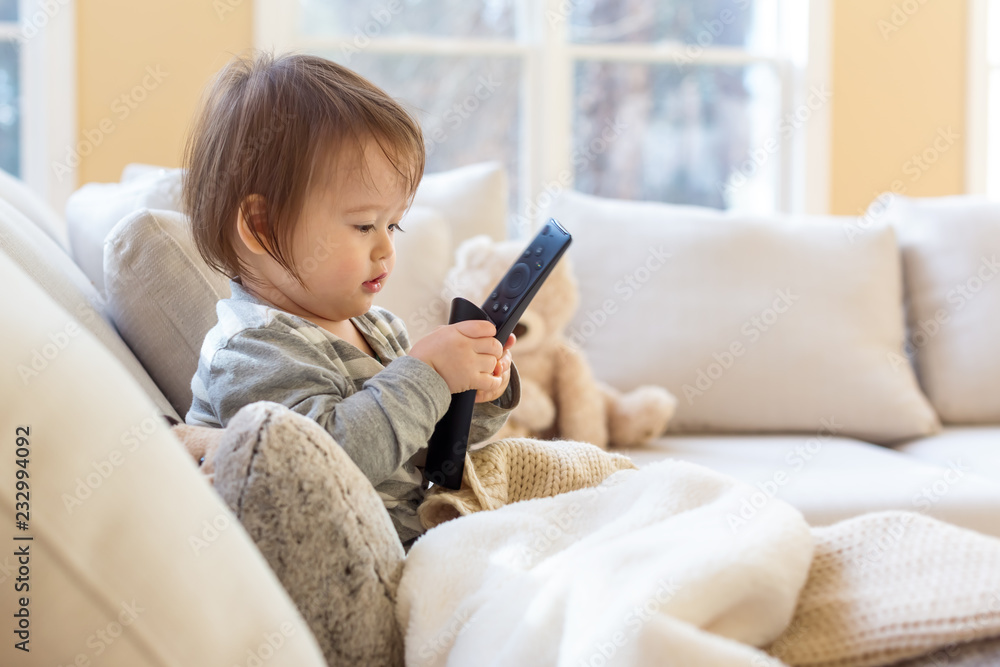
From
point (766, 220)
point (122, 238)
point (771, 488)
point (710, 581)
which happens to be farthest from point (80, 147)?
point (710, 581)

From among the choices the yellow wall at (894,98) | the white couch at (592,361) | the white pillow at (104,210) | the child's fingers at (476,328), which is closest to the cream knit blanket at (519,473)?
the child's fingers at (476,328)

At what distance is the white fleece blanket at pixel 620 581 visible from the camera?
1.57ft

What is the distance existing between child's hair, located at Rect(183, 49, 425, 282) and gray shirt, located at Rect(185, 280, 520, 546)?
8 centimetres

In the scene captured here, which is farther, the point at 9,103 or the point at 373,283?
the point at 9,103

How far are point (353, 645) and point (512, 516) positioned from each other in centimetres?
16

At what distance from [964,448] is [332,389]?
1.42 meters

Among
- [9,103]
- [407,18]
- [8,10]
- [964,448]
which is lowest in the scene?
[964,448]

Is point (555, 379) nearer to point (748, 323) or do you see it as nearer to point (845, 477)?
point (748, 323)

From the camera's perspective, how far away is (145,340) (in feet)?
3.22

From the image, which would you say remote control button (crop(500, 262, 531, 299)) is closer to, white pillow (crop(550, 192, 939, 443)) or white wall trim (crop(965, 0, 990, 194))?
white pillow (crop(550, 192, 939, 443))

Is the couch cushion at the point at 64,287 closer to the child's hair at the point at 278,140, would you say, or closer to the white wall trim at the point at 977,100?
the child's hair at the point at 278,140

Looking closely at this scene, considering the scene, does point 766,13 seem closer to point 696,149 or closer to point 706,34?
point 706,34

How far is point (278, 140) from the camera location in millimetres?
814

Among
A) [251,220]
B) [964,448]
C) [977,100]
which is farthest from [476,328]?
[977,100]
